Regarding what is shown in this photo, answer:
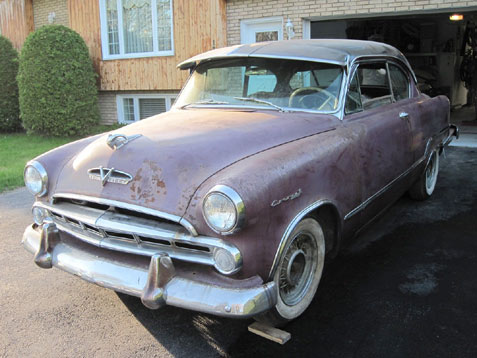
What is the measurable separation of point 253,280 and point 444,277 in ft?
6.02

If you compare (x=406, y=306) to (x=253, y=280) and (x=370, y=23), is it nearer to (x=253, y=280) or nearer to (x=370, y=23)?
(x=253, y=280)

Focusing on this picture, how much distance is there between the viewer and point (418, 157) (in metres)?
4.39

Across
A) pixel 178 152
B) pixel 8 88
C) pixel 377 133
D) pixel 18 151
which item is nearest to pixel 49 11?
pixel 8 88

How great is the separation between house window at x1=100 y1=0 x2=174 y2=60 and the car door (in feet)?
24.5

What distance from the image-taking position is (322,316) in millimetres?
2879

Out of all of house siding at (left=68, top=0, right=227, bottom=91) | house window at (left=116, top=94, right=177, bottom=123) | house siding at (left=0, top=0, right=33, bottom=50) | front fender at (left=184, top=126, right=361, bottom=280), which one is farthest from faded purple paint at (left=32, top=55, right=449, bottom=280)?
house siding at (left=0, top=0, right=33, bottom=50)

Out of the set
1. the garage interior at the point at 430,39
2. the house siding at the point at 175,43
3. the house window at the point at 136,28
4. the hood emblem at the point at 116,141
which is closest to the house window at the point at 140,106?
the house siding at the point at 175,43

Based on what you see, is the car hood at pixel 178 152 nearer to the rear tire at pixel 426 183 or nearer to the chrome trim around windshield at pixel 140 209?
the chrome trim around windshield at pixel 140 209

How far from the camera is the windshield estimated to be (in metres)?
3.45

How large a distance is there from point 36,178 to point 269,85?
187cm

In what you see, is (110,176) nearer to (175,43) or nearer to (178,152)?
(178,152)

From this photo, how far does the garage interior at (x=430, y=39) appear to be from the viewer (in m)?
13.9

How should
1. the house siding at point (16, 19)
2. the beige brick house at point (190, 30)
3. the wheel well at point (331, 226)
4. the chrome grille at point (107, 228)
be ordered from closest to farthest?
the chrome grille at point (107, 228) < the wheel well at point (331, 226) < the beige brick house at point (190, 30) < the house siding at point (16, 19)

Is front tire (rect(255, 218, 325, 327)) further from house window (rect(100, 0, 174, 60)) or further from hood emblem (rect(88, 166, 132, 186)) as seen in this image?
house window (rect(100, 0, 174, 60))
